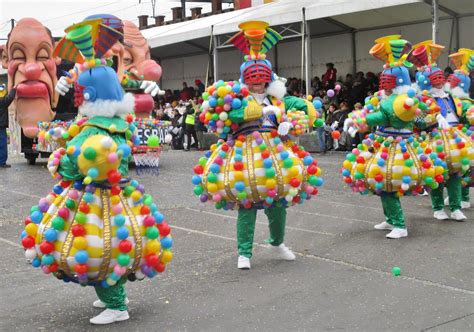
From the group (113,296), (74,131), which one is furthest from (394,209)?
(74,131)

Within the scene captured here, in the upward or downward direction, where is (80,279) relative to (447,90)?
downward

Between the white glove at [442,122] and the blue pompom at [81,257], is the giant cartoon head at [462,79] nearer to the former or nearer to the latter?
the white glove at [442,122]

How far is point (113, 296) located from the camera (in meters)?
4.84

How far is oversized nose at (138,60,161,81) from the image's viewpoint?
1579 centimetres

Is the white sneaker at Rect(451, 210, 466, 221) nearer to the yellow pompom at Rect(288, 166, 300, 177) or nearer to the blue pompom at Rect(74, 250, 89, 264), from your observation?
the yellow pompom at Rect(288, 166, 300, 177)

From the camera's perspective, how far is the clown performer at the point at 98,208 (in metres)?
4.50

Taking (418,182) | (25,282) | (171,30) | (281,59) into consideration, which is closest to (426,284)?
(418,182)

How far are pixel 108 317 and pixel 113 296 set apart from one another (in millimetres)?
145

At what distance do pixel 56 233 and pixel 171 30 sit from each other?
20.2 m

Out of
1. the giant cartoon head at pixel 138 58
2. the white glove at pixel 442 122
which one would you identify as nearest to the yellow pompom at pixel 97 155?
the white glove at pixel 442 122

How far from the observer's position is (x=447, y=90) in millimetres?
8664

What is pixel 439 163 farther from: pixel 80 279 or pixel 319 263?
pixel 80 279

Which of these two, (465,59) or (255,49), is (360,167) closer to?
(255,49)

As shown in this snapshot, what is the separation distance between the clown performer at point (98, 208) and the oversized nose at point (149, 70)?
1094cm
